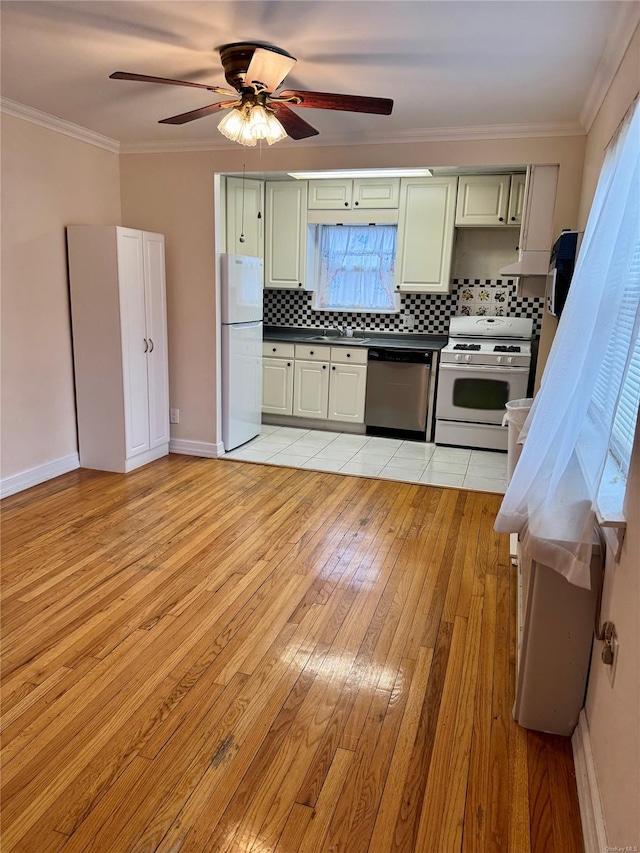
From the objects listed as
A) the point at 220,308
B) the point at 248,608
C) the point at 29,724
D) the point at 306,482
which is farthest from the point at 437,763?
the point at 220,308

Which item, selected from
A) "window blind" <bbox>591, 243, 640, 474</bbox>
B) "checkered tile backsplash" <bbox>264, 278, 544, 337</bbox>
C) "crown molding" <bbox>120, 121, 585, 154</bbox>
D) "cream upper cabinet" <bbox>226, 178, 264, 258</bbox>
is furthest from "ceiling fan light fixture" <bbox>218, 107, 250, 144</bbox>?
"checkered tile backsplash" <bbox>264, 278, 544, 337</bbox>

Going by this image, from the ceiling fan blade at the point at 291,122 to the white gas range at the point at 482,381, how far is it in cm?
264

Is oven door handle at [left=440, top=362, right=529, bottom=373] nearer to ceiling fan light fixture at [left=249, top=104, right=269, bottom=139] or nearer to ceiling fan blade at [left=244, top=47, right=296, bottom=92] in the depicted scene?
ceiling fan light fixture at [left=249, top=104, right=269, bottom=139]

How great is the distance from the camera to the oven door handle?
16.2 feet

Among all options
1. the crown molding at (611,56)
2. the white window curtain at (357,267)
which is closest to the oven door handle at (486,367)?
the white window curtain at (357,267)

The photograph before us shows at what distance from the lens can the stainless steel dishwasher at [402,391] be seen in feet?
17.3

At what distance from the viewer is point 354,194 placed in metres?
5.45

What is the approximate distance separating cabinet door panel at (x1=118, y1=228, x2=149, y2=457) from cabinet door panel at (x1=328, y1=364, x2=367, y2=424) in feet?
6.28

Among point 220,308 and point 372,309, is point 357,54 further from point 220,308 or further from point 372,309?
point 372,309

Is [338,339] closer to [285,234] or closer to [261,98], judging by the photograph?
[285,234]

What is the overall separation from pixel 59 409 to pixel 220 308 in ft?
4.67

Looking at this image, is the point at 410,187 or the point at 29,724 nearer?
the point at 29,724

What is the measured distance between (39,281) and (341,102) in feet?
7.97

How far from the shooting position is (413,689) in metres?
2.04
